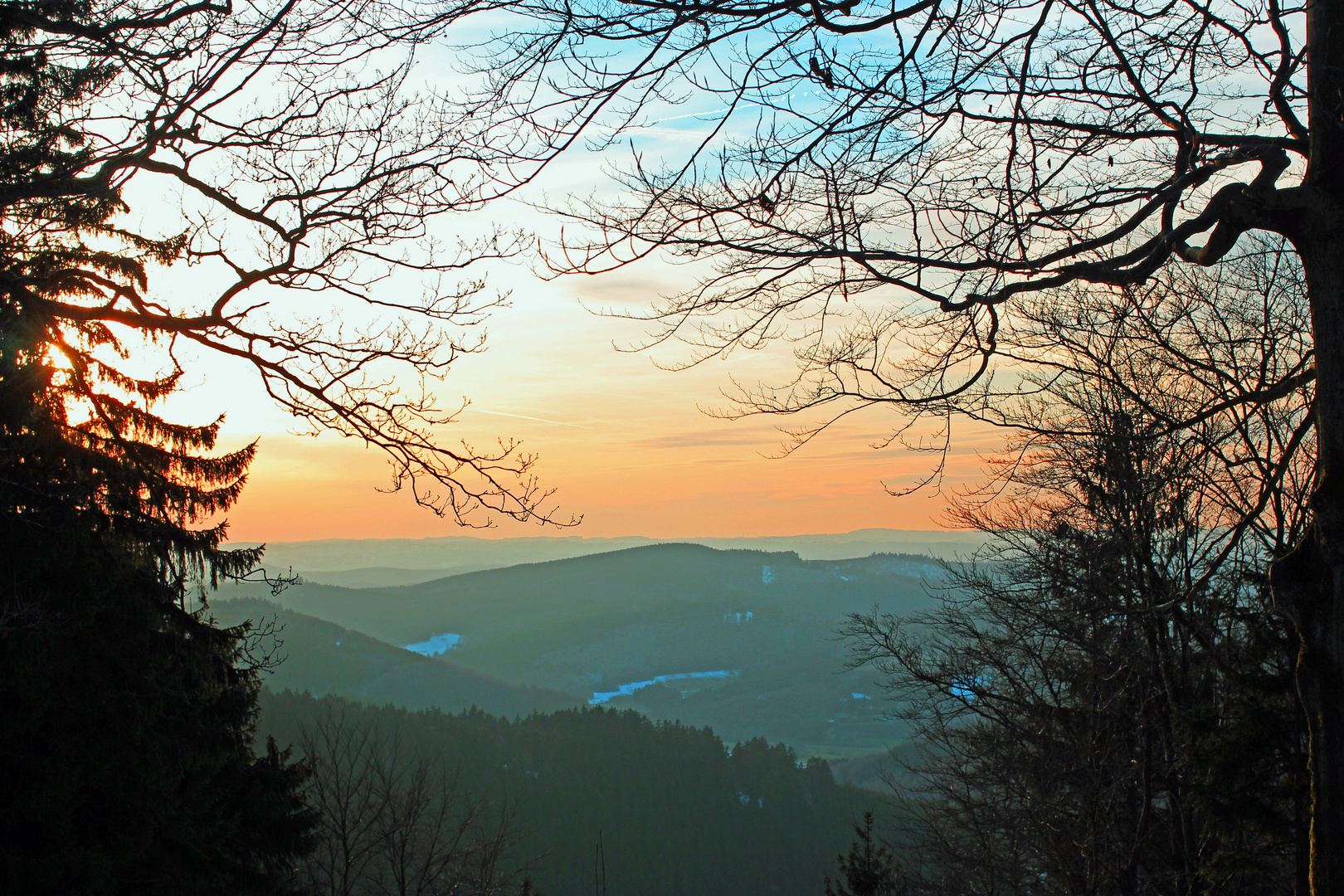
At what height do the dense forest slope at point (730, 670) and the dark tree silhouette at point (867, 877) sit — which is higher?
the dark tree silhouette at point (867, 877)

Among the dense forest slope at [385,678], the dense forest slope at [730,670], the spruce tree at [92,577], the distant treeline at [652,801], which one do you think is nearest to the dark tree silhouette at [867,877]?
the spruce tree at [92,577]

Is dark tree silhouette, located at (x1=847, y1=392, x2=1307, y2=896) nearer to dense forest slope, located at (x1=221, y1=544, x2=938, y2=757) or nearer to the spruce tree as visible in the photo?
the spruce tree

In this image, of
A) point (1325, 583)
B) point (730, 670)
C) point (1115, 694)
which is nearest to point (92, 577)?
point (1325, 583)

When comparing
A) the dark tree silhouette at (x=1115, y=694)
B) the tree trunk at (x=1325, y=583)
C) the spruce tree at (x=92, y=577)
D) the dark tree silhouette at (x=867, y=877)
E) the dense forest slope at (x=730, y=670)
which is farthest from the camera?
the dense forest slope at (x=730, y=670)

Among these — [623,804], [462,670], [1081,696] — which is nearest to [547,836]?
[623,804]

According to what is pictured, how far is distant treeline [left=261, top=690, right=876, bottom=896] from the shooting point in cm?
7844

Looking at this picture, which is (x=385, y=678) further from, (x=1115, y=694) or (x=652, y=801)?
(x=1115, y=694)

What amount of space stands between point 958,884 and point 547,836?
72923 mm

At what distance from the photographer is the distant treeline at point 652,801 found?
78.4 meters

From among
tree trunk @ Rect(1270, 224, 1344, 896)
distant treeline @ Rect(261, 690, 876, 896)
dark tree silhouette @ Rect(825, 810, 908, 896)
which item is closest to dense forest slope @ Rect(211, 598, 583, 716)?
distant treeline @ Rect(261, 690, 876, 896)

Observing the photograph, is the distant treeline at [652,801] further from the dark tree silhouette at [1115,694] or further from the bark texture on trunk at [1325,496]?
the bark texture on trunk at [1325,496]

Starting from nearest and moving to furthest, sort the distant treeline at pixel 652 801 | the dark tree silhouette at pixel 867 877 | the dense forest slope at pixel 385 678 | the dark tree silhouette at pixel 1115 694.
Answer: the dark tree silhouette at pixel 1115 694
the dark tree silhouette at pixel 867 877
the distant treeline at pixel 652 801
the dense forest slope at pixel 385 678

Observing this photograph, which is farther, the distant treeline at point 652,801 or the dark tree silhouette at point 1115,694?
the distant treeline at point 652,801

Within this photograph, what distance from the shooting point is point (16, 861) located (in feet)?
20.7
